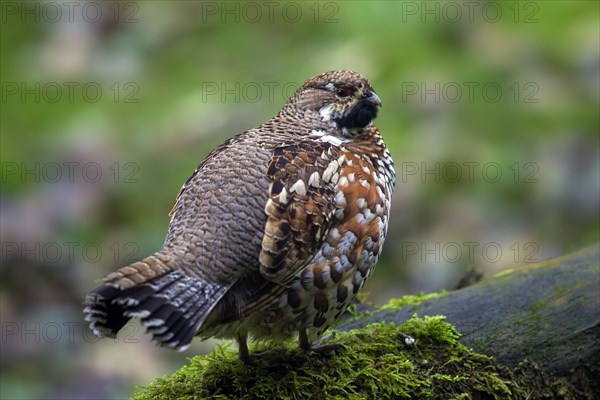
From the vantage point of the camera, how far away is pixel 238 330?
3988mm

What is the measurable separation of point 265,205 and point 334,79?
4.05 feet

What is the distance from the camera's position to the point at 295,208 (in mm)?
3949

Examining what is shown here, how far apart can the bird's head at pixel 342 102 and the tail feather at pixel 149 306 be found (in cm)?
171

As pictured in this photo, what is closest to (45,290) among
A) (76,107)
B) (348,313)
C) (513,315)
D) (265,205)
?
(76,107)

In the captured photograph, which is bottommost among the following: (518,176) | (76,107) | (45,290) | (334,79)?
(45,290)

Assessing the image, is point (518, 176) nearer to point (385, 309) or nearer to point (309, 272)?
point (385, 309)

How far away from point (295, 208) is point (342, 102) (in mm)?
1105

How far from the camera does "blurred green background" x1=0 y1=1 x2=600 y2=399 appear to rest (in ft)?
25.0
